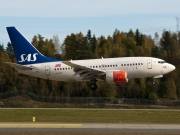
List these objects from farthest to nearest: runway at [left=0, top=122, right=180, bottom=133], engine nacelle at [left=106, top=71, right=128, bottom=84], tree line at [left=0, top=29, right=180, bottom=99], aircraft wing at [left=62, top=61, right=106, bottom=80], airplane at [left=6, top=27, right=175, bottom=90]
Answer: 1. tree line at [left=0, top=29, right=180, bottom=99]
2. aircraft wing at [left=62, top=61, right=106, bottom=80]
3. airplane at [left=6, top=27, right=175, bottom=90]
4. engine nacelle at [left=106, top=71, right=128, bottom=84]
5. runway at [left=0, top=122, right=180, bottom=133]

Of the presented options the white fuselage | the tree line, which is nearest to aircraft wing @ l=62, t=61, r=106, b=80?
the white fuselage

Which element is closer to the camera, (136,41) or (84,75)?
(84,75)

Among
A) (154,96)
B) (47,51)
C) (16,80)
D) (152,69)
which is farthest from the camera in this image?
(47,51)

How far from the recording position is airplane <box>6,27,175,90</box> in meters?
53.1

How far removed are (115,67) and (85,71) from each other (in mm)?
3528

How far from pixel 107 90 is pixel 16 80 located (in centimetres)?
2290

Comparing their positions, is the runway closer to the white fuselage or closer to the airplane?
the airplane

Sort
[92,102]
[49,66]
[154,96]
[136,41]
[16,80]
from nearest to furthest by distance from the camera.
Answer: [49,66] → [92,102] → [154,96] → [16,80] → [136,41]

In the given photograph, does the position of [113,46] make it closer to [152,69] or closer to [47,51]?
[47,51]

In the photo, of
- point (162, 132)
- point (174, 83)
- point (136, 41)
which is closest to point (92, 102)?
point (174, 83)

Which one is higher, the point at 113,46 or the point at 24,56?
the point at 113,46

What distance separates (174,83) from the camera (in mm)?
99062

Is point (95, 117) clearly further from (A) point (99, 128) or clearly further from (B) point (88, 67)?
(A) point (99, 128)

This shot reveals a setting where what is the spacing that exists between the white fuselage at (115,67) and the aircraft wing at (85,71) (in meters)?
0.79
